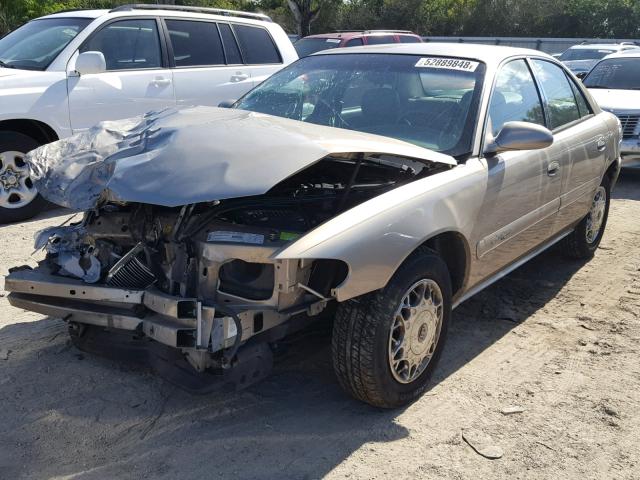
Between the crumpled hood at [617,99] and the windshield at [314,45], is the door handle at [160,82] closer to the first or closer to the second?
the crumpled hood at [617,99]

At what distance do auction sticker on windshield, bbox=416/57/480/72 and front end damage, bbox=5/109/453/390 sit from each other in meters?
0.89

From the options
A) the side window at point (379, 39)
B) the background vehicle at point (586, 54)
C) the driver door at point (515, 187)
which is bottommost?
the driver door at point (515, 187)

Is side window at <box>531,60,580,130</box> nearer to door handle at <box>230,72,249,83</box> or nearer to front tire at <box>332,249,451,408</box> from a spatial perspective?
front tire at <box>332,249,451,408</box>

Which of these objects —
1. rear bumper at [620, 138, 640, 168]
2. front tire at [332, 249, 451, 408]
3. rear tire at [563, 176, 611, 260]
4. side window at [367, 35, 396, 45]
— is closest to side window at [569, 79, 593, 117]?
rear tire at [563, 176, 611, 260]

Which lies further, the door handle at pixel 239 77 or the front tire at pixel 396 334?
the door handle at pixel 239 77

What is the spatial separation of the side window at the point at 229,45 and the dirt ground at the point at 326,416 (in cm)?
455

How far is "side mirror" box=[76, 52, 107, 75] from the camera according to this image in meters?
6.46

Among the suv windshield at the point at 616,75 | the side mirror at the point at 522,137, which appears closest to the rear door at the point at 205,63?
the side mirror at the point at 522,137

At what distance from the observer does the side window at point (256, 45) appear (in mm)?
8180

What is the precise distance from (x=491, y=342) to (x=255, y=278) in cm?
184

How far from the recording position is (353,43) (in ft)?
43.9

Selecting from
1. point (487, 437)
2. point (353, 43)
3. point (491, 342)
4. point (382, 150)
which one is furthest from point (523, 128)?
point (353, 43)

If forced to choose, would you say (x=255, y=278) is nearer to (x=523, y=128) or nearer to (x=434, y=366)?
(x=434, y=366)

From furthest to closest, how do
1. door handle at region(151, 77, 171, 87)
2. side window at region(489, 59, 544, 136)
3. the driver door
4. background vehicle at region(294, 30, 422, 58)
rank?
background vehicle at region(294, 30, 422, 58) < door handle at region(151, 77, 171, 87) < side window at region(489, 59, 544, 136) < the driver door
